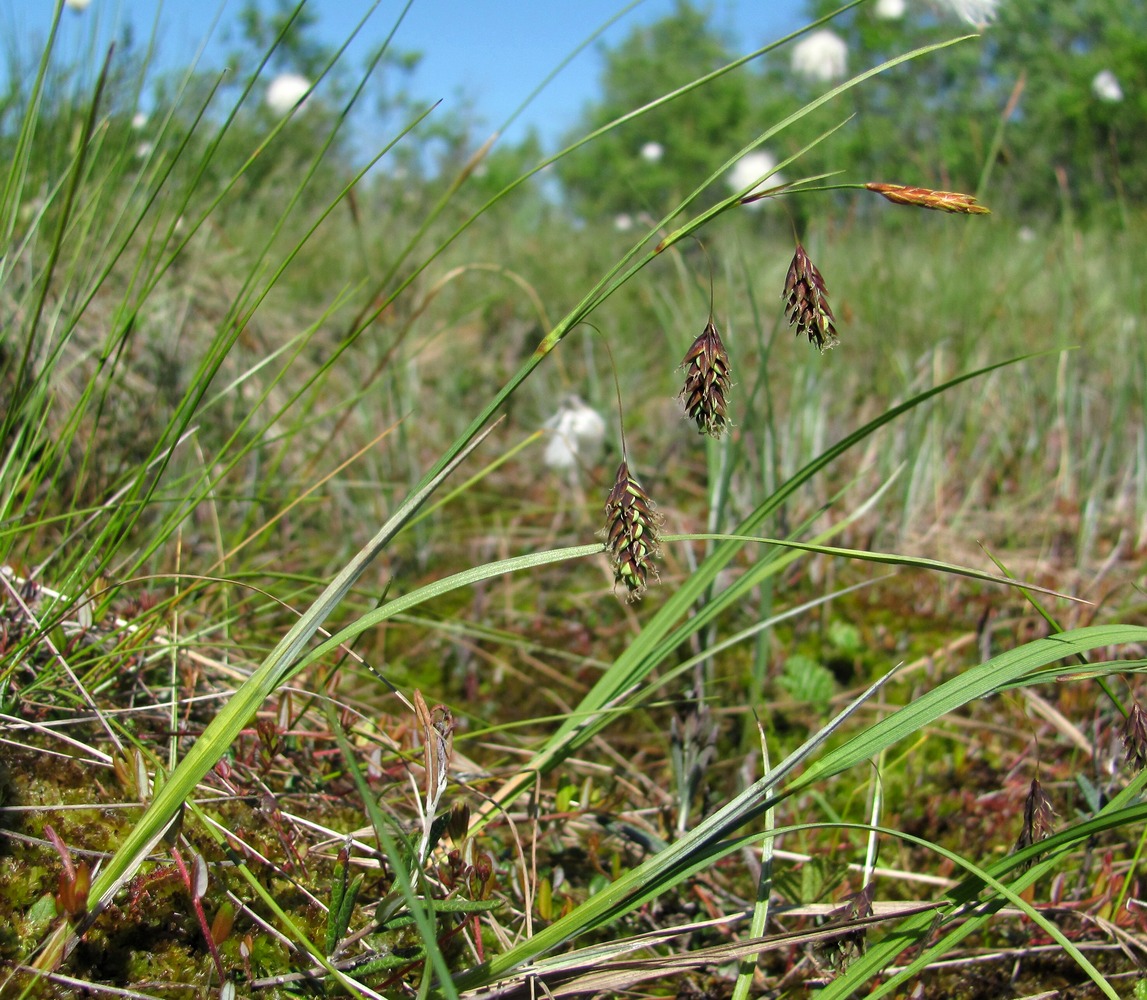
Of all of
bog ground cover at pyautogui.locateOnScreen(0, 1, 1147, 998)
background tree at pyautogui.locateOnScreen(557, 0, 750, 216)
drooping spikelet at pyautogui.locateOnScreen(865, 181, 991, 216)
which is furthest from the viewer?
background tree at pyautogui.locateOnScreen(557, 0, 750, 216)

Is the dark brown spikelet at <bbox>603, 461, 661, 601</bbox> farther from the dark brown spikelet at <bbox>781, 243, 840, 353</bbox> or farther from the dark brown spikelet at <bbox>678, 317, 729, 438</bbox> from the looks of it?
the dark brown spikelet at <bbox>781, 243, 840, 353</bbox>

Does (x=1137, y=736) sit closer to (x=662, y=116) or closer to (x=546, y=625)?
(x=546, y=625)

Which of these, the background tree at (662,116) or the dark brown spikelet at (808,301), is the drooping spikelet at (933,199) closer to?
the dark brown spikelet at (808,301)

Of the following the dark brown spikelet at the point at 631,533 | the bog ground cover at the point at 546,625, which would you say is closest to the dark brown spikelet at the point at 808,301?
the bog ground cover at the point at 546,625

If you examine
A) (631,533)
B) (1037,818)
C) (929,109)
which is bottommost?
(1037,818)

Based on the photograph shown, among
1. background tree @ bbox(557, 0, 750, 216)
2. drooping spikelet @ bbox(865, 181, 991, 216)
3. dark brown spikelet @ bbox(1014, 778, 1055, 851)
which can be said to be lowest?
dark brown spikelet @ bbox(1014, 778, 1055, 851)

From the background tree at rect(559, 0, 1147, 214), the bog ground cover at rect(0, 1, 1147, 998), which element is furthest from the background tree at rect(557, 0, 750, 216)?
the bog ground cover at rect(0, 1, 1147, 998)

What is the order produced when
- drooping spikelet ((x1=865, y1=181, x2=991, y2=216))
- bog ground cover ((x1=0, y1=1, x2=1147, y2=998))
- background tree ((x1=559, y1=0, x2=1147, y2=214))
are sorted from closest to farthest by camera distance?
drooping spikelet ((x1=865, y1=181, x2=991, y2=216)), bog ground cover ((x1=0, y1=1, x2=1147, y2=998)), background tree ((x1=559, y1=0, x2=1147, y2=214))

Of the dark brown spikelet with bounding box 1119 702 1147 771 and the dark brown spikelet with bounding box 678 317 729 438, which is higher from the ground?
the dark brown spikelet with bounding box 678 317 729 438

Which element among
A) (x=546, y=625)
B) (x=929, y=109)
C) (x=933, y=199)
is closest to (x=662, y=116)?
(x=929, y=109)
